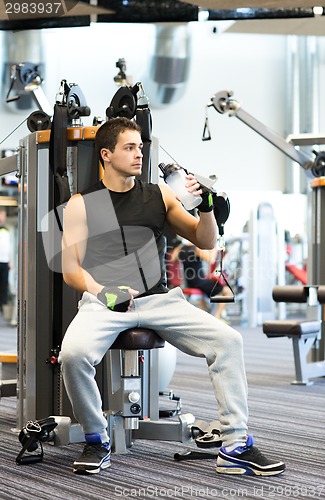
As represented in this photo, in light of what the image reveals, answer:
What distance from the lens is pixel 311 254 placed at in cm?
538

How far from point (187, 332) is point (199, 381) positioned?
2444 mm

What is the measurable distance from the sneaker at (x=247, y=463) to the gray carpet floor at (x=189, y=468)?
1.2 inches

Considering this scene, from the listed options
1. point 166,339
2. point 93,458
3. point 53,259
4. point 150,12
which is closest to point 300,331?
point 53,259

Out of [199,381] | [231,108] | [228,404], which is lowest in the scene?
[199,381]

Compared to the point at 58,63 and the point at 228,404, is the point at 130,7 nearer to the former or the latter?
the point at 58,63

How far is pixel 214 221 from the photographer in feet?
9.19

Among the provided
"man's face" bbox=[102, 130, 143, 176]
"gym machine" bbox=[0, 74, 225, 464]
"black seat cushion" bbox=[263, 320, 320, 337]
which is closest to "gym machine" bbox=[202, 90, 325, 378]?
"black seat cushion" bbox=[263, 320, 320, 337]

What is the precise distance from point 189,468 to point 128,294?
621mm

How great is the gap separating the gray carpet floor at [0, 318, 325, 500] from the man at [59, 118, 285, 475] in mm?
94

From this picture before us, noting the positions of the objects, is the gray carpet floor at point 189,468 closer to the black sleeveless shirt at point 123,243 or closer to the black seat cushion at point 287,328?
the black seat cushion at point 287,328

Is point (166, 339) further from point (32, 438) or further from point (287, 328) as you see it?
point (287, 328)

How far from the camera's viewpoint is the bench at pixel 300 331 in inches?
190

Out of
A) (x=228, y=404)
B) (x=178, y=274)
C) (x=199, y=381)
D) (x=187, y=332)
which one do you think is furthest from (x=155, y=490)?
(x=178, y=274)

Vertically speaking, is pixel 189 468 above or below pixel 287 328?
below
